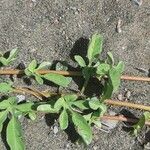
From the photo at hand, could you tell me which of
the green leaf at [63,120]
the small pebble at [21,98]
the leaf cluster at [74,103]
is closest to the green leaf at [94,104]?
the leaf cluster at [74,103]

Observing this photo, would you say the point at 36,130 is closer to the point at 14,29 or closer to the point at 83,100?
the point at 83,100

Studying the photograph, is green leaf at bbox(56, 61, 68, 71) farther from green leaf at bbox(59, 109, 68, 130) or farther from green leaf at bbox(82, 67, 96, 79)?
green leaf at bbox(59, 109, 68, 130)

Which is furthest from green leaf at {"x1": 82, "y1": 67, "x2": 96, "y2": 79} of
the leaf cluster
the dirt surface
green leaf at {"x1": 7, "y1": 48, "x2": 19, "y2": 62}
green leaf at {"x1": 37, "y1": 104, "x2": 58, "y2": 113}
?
green leaf at {"x1": 7, "y1": 48, "x2": 19, "y2": 62}

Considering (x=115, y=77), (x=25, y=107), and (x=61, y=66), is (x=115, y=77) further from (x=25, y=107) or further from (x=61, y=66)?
(x=25, y=107)

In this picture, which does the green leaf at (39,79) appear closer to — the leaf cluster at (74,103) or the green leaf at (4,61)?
the leaf cluster at (74,103)

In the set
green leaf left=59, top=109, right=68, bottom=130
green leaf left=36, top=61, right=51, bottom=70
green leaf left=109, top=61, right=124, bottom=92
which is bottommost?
green leaf left=59, top=109, right=68, bottom=130

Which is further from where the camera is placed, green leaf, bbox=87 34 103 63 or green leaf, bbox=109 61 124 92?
green leaf, bbox=87 34 103 63
